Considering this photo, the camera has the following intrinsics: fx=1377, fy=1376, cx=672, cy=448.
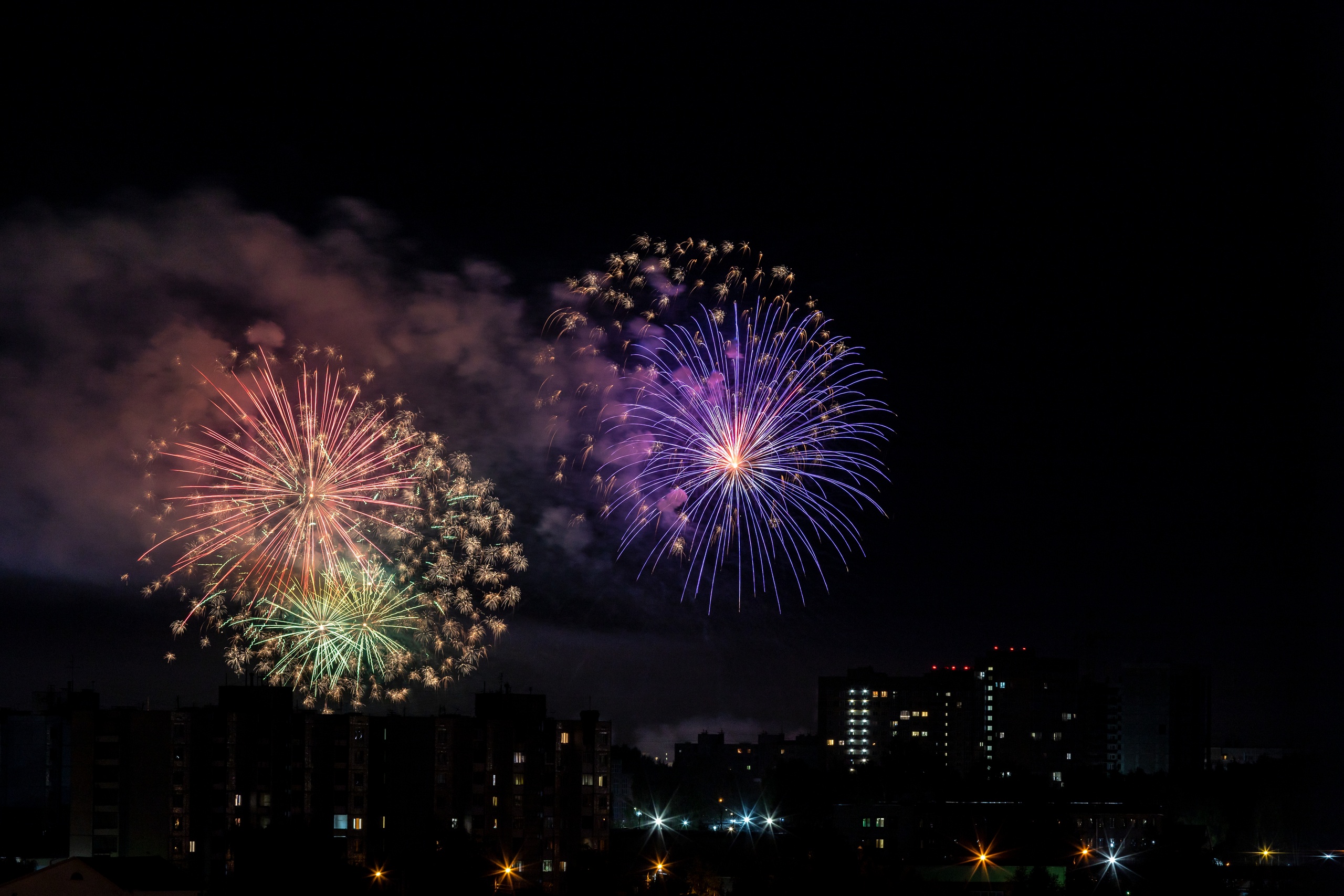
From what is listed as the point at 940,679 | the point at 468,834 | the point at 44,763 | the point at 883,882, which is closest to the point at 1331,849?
the point at 883,882

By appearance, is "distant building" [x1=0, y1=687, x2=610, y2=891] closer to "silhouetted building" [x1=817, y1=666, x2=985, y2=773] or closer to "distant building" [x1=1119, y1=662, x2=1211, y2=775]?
"silhouetted building" [x1=817, y1=666, x2=985, y2=773]

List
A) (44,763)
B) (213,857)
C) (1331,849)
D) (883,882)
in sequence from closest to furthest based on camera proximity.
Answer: (1331,849) → (883,882) → (213,857) → (44,763)

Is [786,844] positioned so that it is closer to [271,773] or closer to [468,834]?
[468,834]

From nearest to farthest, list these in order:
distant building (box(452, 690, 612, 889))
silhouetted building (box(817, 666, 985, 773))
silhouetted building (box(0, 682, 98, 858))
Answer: distant building (box(452, 690, 612, 889)) < silhouetted building (box(0, 682, 98, 858)) < silhouetted building (box(817, 666, 985, 773))

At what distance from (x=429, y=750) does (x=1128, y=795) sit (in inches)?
1374

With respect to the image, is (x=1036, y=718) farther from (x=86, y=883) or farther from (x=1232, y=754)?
(x=86, y=883)

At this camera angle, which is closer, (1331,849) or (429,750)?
(1331,849)

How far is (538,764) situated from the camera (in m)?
46.3

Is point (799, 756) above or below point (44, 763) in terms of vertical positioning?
below

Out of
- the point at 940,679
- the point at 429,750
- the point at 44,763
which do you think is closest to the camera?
the point at 429,750

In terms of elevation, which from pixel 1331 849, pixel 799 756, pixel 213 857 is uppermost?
pixel 1331 849

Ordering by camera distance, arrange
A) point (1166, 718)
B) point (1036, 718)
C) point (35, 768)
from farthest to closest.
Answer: point (1166, 718) < point (1036, 718) < point (35, 768)

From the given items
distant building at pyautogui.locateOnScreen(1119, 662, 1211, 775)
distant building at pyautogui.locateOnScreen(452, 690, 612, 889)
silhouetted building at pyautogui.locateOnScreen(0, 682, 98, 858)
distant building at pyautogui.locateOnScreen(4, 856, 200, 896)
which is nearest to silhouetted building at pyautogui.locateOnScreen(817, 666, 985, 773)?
distant building at pyautogui.locateOnScreen(1119, 662, 1211, 775)

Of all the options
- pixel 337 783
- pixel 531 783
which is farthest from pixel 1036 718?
pixel 337 783
